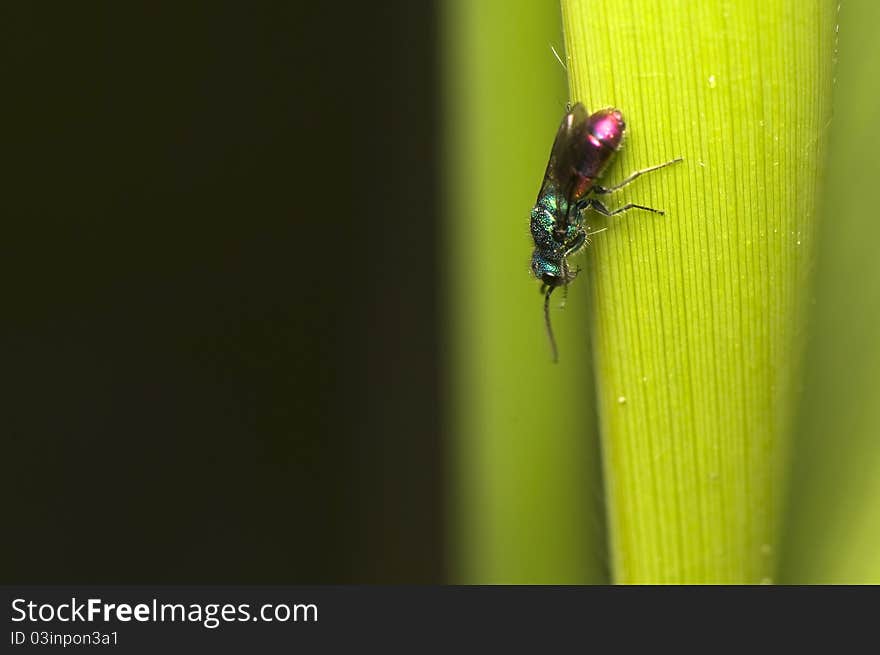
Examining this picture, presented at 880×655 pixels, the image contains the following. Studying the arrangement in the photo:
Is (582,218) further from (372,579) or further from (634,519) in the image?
(372,579)

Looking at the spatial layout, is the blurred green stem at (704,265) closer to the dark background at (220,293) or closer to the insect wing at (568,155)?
the insect wing at (568,155)

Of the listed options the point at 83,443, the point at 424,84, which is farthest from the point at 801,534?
the point at 83,443

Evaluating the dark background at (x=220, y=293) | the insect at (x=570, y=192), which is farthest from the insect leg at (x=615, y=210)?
the dark background at (x=220, y=293)

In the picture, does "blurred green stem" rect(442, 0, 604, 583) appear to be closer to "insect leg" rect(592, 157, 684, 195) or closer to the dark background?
"insect leg" rect(592, 157, 684, 195)

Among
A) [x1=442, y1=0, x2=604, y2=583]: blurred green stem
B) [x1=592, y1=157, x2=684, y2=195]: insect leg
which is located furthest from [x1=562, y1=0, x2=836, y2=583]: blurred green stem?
[x1=442, y1=0, x2=604, y2=583]: blurred green stem

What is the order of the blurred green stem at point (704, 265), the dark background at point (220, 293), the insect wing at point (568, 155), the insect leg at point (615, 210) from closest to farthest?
the blurred green stem at point (704, 265), the insect leg at point (615, 210), the insect wing at point (568, 155), the dark background at point (220, 293)
